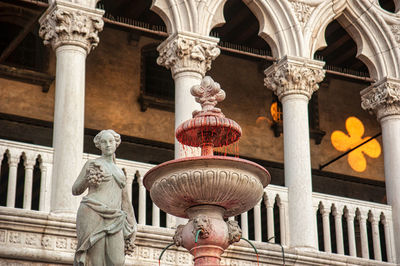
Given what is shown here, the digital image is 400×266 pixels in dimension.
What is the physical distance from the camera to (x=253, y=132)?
2058 centimetres

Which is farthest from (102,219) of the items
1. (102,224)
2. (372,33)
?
(372,33)

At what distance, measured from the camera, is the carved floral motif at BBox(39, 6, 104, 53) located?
14.4m

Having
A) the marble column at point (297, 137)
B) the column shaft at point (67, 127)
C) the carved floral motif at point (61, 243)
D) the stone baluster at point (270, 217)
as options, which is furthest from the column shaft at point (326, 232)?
the carved floral motif at point (61, 243)

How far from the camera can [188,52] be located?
15.2 m

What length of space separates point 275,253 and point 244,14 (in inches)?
222

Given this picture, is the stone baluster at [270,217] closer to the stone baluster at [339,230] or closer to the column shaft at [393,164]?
the stone baluster at [339,230]

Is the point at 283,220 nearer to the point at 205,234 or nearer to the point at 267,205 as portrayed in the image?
the point at 267,205

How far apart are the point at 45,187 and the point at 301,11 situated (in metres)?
5.34

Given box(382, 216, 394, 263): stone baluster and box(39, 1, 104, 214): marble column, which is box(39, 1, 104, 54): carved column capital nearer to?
box(39, 1, 104, 214): marble column

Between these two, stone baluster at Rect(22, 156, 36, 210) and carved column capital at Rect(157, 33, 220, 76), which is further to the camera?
carved column capital at Rect(157, 33, 220, 76)

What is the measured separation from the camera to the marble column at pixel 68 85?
44.6 feet

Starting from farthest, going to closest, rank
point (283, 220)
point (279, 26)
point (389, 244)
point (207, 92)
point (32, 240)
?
1. point (279, 26)
2. point (389, 244)
3. point (283, 220)
4. point (32, 240)
5. point (207, 92)

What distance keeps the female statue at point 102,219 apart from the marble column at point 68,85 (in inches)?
143

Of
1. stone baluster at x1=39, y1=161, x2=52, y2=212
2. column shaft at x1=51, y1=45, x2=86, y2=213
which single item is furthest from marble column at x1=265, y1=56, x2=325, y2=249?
stone baluster at x1=39, y1=161, x2=52, y2=212
